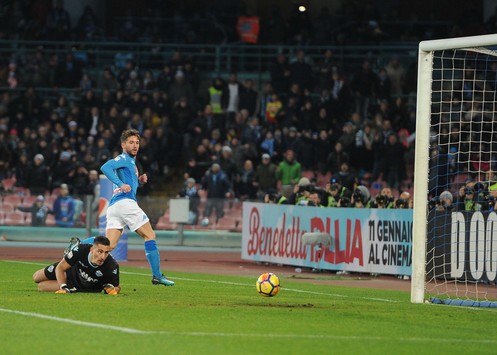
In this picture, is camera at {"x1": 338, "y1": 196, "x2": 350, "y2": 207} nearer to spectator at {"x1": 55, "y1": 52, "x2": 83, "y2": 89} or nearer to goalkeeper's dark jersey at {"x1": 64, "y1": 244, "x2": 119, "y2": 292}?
goalkeeper's dark jersey at {"x1": 64, "y1": 244, "x2": 119, "y2": 292}

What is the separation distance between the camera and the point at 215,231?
28.6 meters

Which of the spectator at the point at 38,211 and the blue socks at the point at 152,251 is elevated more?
the spectator at the point at 38,211

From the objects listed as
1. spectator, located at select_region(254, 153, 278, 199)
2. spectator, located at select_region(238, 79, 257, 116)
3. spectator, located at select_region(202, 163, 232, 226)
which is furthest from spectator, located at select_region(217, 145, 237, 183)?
spectator, located at select_region(238, 79, 257, 116)

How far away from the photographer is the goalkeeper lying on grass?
535 inches

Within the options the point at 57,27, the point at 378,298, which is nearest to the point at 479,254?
the point at 378,298

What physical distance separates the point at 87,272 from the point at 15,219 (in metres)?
15.3

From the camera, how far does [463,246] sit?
18.6 m

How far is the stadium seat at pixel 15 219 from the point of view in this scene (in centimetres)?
2861

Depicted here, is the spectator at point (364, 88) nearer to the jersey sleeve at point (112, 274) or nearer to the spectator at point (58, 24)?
the spectator at point (58, 24)

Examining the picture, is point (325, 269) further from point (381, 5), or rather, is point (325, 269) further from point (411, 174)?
point (381, 5)

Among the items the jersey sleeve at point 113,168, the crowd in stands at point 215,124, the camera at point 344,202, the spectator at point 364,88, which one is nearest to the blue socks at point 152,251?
the jersey sleeve at point 113,168

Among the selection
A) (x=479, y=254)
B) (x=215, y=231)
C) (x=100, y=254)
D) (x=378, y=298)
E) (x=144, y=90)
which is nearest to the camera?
(x=100, y=254)

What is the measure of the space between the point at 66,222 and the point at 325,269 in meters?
8.70

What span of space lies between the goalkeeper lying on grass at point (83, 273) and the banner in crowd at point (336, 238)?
25.7 ft
